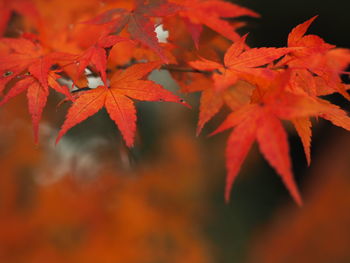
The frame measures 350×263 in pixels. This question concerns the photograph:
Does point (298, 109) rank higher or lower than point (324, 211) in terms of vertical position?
higher

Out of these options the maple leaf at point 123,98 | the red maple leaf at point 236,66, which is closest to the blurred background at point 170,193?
the maple leaf at point 123,98

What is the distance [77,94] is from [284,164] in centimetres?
55

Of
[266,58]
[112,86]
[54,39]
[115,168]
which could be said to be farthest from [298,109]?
[115,168]

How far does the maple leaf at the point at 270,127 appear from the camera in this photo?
650 mm

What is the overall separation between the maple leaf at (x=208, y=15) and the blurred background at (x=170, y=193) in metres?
1.08

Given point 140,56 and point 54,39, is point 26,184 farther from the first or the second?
point 140,56

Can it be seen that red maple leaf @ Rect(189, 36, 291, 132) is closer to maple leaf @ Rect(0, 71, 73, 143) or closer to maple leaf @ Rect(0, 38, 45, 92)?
maple leaf @ Rect(0, 71, 73, 143)

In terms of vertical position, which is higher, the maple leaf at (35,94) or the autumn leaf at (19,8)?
the autumn leaf at (19,8)

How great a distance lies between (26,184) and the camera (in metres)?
2.78

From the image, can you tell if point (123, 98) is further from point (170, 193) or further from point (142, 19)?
point (170, 193)

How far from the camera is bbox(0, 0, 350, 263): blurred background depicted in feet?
8.29

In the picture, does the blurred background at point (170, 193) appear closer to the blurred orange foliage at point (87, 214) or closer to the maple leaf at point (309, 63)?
the blurred orange foliage at point (87, 214)

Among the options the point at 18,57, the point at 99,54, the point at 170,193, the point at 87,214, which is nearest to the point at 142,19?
the point at 99,54

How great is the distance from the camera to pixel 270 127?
69cm
